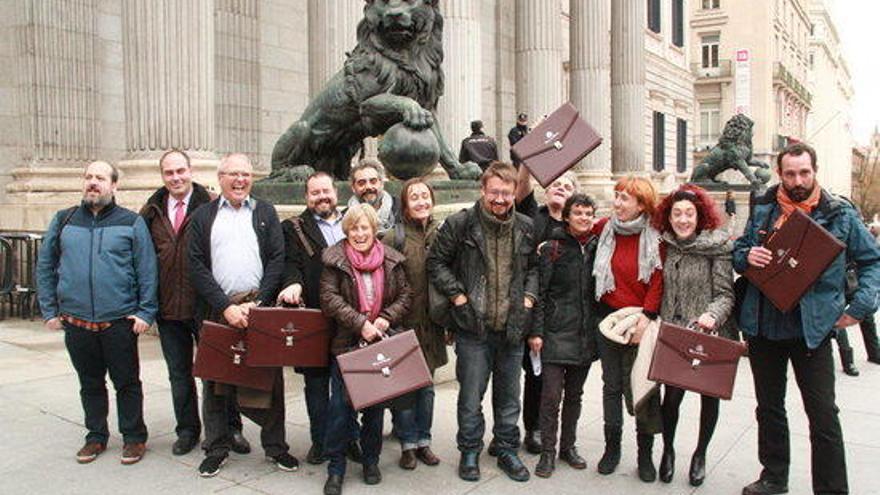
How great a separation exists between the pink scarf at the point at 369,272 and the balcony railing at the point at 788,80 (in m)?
57.1

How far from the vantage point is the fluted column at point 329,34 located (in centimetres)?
1175

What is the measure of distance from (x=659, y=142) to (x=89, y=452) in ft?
94.3

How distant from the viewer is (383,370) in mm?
4125

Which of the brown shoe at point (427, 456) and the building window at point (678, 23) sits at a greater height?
the building window at point (678, 23)

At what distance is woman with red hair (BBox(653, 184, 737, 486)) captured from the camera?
4.25 m

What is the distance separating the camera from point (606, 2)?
20.6 metres

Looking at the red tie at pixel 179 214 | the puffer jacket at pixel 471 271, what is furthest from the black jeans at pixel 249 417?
the puffer jacket at pixel 471 271

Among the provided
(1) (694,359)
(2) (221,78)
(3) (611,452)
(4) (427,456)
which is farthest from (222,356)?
(2) (221,78)

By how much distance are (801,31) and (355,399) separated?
7317 centimetres

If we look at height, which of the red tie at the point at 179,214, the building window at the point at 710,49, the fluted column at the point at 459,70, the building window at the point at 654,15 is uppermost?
the building window at the point at 710,49

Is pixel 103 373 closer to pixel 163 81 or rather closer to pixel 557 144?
pixel 557 144

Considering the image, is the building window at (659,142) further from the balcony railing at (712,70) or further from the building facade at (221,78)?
the balcony railing at (712,70)

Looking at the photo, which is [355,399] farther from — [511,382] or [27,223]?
[27,223]

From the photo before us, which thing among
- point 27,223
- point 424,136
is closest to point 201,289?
point 424,136
